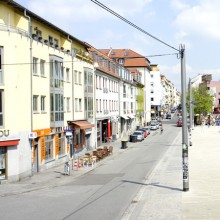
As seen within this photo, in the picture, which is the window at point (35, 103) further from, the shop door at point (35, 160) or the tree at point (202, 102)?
the tree at point (202, 102)

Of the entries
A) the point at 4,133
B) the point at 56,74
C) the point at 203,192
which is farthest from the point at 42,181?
the point at 56,74

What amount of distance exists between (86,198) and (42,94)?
37.6 feet

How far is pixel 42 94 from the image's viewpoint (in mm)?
28625

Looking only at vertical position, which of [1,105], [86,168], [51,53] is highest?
[51,53]

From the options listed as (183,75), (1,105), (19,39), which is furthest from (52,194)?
(19,39)

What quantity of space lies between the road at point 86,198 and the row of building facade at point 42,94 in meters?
3.58

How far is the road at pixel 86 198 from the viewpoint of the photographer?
51.0ft

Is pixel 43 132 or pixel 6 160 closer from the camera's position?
pixel 6 160

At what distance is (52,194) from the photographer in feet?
65.4

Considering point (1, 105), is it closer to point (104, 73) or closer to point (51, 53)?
point (51, 53)

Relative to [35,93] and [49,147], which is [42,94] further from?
[49,147]

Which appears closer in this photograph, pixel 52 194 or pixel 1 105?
pixel 52 194

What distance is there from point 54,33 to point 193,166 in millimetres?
14365

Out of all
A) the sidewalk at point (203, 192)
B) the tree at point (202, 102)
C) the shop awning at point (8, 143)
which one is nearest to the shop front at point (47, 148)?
the shop awning at point (8, 143)
